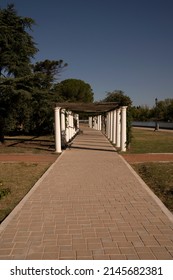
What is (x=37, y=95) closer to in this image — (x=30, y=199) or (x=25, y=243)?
(x=30, y=199)

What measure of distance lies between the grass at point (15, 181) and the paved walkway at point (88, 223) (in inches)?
12.1

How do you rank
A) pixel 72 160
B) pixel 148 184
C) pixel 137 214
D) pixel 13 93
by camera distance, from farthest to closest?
1. pixel 13 93
2. pixel 72 160
3. pixel 148 184
4. pixel 137 214

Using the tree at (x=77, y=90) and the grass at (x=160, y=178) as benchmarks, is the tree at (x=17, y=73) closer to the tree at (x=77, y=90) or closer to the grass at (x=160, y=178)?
Result: the grass at (x=160, y=178)

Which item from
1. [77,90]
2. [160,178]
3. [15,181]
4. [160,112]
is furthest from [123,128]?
[160,112]

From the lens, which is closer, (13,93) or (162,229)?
(162,229)

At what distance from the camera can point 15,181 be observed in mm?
8516

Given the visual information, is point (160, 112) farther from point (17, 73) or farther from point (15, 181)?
point (15, 181)

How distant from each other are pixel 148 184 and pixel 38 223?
13.6 ft

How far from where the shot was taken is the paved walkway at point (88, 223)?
3959 millimetres

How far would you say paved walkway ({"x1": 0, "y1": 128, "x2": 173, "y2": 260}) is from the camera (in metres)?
3.96

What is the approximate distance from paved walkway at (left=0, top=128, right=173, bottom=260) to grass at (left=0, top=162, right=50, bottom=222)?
0.31 m

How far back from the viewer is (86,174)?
30.5 ft

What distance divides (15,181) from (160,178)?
4.73m
